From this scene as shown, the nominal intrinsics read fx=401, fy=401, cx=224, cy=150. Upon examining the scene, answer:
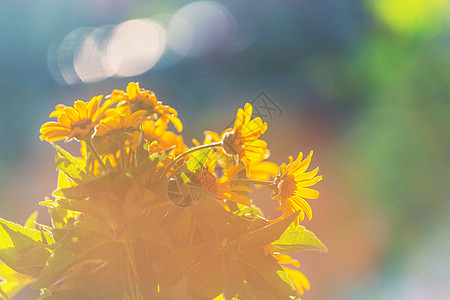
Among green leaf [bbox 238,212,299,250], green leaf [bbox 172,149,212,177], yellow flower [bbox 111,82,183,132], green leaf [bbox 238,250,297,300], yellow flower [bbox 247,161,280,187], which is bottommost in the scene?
green leaf [bbox 238,250,297,300]

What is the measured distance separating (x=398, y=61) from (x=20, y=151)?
201cm

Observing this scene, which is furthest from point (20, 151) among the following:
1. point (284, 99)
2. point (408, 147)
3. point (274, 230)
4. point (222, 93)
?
point (408, 147)

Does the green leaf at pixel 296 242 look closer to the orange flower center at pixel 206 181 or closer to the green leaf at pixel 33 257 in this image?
the orange flower center at pixel 206 181

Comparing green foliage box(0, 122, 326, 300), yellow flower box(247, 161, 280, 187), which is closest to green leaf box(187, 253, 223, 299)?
green foliage box(0, 122, 326, 300)

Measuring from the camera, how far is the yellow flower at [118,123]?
283 mm

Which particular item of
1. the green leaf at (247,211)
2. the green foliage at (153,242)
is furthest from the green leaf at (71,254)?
the green leaf at (247,211)

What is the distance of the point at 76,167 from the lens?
10.9 inches

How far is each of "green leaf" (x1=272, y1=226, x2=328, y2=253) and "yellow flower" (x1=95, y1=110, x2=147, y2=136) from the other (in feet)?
0.47

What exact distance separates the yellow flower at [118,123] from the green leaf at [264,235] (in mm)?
111

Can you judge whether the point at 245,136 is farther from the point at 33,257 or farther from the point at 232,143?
the point at 33,257

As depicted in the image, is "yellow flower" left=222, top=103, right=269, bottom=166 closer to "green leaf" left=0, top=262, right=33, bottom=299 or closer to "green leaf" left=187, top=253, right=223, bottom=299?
"green leaf" left=187, top=253, right=223, bottom=299

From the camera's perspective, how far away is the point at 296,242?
32 cm

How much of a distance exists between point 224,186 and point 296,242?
75 mm

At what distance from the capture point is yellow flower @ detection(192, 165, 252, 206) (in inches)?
11.6
